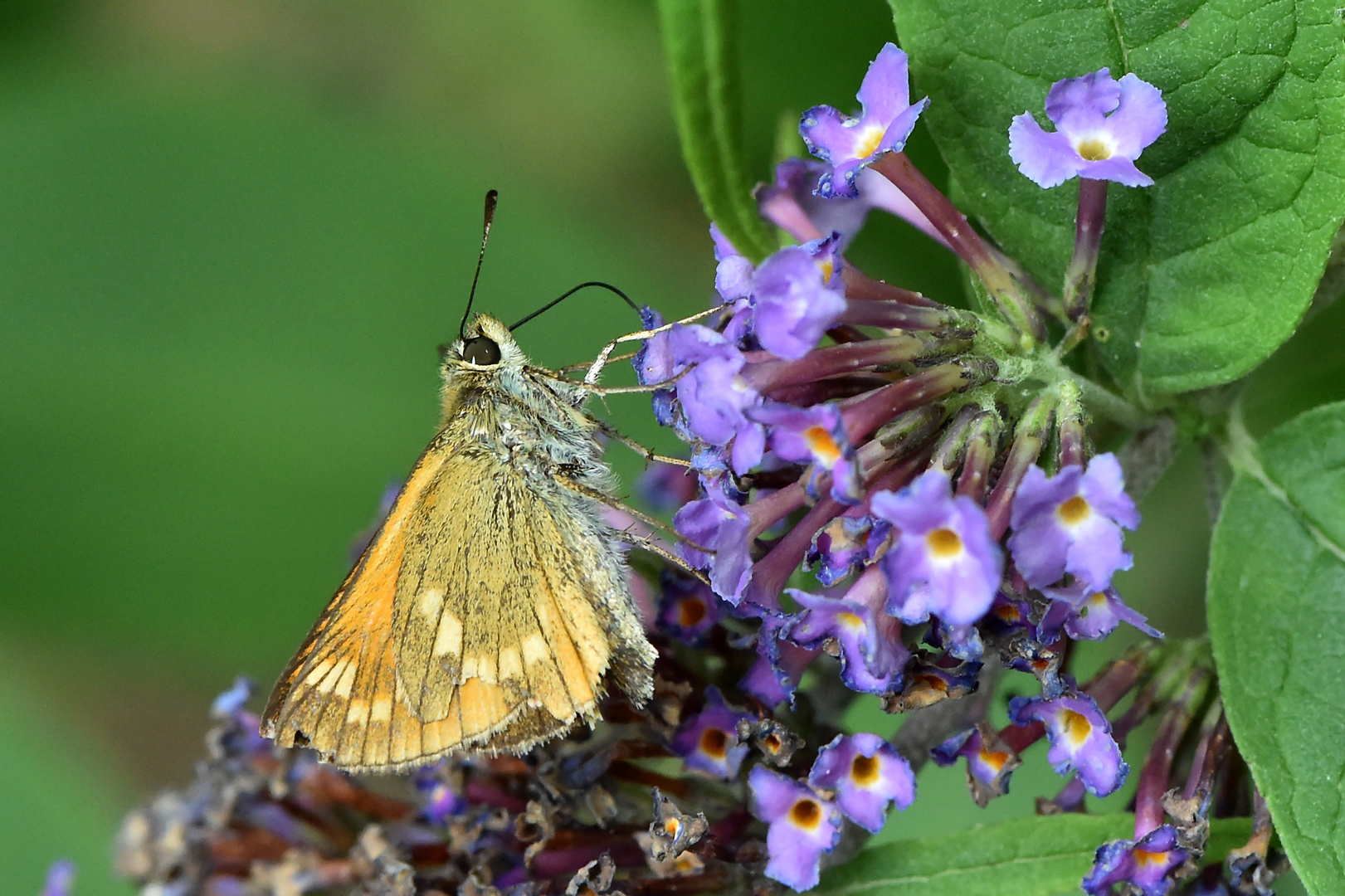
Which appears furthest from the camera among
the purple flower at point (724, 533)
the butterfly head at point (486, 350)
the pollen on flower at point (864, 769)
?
the butterfly head at point (486, 350)

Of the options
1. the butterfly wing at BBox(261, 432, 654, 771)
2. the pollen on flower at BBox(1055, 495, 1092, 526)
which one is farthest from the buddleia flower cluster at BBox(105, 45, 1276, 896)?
the butterfly wing at BBox(261, 432, 654, 771)

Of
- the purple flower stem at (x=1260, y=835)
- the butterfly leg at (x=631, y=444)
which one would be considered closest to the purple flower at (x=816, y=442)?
the butterfly leg at (x=631, y=444)

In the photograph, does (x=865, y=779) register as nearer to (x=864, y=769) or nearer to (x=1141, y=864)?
(x=864, y=769)

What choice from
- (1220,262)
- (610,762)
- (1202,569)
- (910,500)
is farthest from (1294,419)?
(1202,569)

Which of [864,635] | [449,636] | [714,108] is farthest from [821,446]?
[449,636]

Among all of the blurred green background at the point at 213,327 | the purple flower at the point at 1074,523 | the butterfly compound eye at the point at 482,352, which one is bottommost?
the purple flower at the point at 1074,523

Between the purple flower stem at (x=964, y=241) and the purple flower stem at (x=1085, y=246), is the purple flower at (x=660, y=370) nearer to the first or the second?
the purple flower stem at (x=964, y=241)
